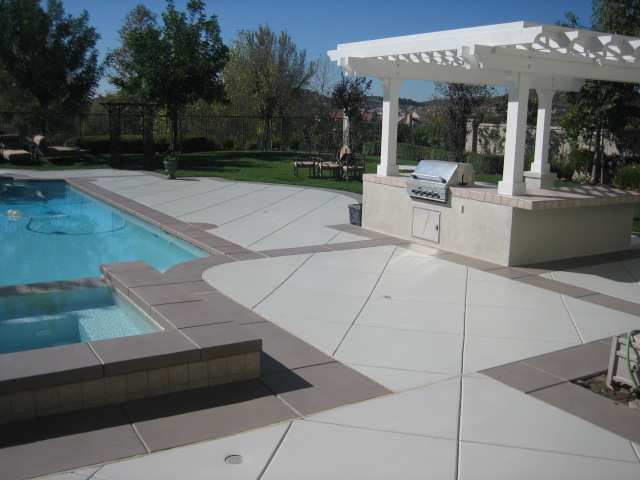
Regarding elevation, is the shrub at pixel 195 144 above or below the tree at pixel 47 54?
below

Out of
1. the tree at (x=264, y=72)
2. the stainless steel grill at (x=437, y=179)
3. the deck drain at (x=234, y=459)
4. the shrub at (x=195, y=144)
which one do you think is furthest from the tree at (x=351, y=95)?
the deck drain at (x=234, y=459)

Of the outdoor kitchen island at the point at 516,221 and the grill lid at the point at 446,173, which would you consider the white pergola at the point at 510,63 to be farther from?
the grill lid at the point at 446,173

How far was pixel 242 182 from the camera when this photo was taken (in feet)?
59.0

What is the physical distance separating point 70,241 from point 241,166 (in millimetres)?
11510

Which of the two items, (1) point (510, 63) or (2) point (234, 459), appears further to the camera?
(1) point (510, 63)

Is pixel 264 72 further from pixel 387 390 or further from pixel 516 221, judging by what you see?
pixel 387 390

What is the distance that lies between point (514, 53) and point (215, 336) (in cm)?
616

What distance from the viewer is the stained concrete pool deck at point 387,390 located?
3.64m

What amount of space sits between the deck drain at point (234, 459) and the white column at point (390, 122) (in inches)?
312

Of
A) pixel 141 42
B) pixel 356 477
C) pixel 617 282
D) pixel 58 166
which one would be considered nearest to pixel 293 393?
pixel 356 477

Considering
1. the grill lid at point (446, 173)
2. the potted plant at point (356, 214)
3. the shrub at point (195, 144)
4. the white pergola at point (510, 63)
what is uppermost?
the white pergola at point (510, 63)

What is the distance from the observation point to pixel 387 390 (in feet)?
15.3

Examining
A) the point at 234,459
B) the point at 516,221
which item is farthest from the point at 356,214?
the point at 234,459

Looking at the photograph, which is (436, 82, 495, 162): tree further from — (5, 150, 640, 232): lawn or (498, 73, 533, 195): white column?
(498, 73, 533, 195): white column
